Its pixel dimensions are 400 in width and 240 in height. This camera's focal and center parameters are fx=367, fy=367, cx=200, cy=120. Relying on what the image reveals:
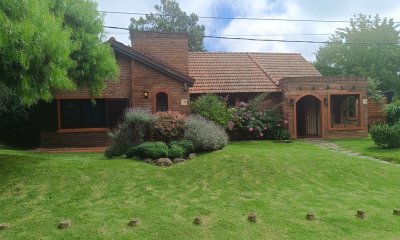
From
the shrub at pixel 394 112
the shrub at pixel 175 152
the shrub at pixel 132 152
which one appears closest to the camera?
the shrub at pixel 175 152

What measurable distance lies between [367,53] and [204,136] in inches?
1066

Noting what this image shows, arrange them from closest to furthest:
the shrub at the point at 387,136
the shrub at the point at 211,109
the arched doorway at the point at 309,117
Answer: the shrub at the point at 387,136, the shrub at the point at 211,109, the arched doorway at the point at 309,117

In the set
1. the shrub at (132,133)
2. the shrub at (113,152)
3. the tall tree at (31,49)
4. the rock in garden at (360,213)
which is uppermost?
the tall tree at (31,49)

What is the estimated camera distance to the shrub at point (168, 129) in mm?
Answer: 12469

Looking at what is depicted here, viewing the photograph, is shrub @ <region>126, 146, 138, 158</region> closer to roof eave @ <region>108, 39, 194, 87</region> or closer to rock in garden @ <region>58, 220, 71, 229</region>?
rock in garden @ <region>58, 220, 71, 229</region>

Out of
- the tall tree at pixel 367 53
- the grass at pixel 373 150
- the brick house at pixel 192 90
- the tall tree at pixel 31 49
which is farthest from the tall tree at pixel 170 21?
the tall tree at pixel 31 49

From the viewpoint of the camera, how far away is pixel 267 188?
347 inches

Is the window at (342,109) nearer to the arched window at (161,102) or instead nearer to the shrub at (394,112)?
the shrub at (394,112)

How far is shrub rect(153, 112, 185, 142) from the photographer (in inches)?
491

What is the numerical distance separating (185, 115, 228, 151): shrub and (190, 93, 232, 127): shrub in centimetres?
493

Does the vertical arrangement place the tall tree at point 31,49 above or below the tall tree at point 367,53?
below

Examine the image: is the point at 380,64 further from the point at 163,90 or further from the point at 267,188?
the point at 267,188

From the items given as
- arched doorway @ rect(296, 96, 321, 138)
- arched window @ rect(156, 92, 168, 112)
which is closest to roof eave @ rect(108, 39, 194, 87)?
arched window @ rect(156, 92, 168, 112)

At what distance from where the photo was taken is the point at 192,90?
20.4 metres
